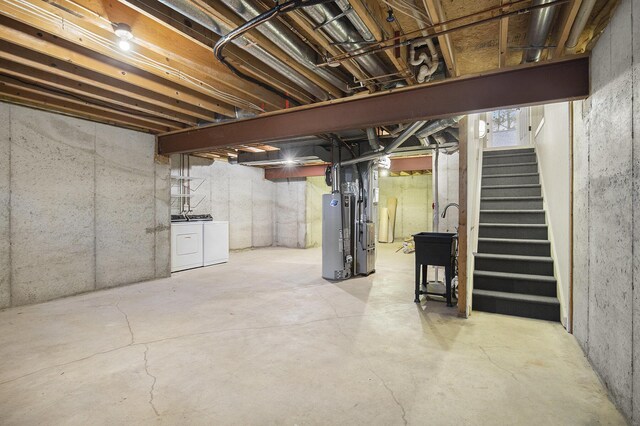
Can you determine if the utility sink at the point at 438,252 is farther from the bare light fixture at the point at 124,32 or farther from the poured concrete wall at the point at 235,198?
the poured concrete wall at the point at 235,198

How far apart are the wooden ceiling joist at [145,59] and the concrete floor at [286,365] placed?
2.34 m

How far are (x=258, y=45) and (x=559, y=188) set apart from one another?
332 centimetres

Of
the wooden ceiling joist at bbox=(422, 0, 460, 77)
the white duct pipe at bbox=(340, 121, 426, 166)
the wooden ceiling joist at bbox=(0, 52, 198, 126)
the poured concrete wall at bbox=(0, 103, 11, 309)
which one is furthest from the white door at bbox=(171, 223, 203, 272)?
the wooden ceiling joist at bbox=(422, 0, 460, 77)

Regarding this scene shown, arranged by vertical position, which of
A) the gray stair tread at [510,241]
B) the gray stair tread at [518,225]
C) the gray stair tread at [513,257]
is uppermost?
the gray stair tread at [518,225]

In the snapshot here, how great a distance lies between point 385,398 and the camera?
187cm

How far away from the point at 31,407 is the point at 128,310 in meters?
1.78

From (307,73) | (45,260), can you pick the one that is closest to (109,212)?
(45,260)

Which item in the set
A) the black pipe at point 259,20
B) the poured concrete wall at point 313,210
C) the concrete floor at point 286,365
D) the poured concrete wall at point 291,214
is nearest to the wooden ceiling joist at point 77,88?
the black pipe at point 259,20

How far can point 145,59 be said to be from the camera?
2.58 meters

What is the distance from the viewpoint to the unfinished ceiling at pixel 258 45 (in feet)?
6.30

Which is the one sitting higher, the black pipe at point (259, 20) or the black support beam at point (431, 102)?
the black pipe at point (259, 20)

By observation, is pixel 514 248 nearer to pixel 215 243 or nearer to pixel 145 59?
pixel 145 59

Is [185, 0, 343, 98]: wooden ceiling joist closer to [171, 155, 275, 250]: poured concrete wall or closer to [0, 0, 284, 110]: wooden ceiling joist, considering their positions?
[0, 0, 284, 110]: wooden ceiling joist

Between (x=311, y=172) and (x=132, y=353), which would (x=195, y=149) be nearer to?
(x=132, y=353)
